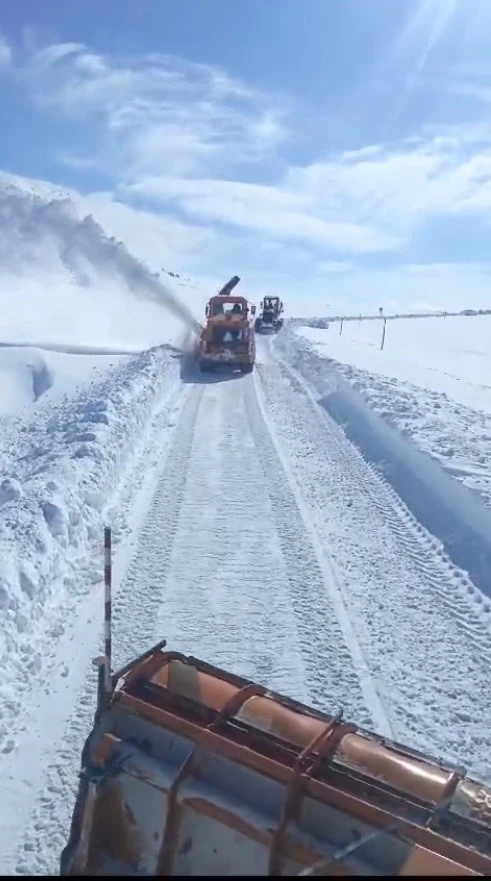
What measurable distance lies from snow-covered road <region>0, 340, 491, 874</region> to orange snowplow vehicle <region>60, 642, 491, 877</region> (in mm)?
1048

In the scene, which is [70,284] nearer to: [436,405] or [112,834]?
[436,405]

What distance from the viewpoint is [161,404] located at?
57.5ft

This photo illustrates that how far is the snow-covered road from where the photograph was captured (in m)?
5.39

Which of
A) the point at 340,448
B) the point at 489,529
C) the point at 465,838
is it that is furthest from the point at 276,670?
the point at 340,448

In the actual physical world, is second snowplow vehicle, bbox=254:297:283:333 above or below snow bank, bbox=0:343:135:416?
above

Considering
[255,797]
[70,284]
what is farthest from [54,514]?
[70,284]

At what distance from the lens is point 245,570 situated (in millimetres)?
8305

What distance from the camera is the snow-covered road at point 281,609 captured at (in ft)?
17.7

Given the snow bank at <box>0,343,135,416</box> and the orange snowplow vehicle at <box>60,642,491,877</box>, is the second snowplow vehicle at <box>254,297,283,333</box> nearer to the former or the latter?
the snow bank at <box>0,343,135,416</box>

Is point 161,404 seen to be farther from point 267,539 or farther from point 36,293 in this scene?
point 36,293

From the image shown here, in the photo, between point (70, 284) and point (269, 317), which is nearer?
point (269, 317)

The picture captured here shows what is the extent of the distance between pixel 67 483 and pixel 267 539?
2.74 meters

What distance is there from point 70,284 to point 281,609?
5871cm

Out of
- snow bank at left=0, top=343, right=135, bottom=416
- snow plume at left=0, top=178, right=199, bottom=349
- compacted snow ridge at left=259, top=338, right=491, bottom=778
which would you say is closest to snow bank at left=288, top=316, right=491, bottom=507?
compacted snow ridge at left=259, top=338, right=491, bottom=778
